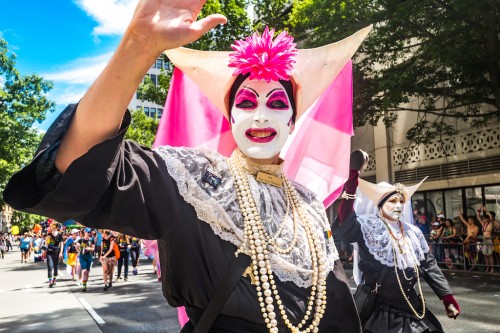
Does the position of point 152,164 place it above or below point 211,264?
above

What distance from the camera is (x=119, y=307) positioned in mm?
9328

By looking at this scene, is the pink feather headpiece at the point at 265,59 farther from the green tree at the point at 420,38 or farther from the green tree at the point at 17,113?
the green tree at the point at 17,113

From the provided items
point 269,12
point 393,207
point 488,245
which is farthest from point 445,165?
point 393,207

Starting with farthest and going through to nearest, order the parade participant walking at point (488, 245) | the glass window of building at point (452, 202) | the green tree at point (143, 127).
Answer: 1. the green tree at point (143, 127)
2. the glass window of building at point (452, 202)
3. the parade participant walking at point (488, 245)

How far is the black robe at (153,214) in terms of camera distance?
52.8 inches

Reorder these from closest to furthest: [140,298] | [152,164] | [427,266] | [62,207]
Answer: [62,207]
[152,164]
[427,266]
[140,298]

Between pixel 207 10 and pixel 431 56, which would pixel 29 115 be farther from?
pixel 431 56

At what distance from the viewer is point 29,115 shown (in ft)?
87.2

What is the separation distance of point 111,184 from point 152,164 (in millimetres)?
278

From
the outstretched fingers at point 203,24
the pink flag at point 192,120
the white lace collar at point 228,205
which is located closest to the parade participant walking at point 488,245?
the pink flag at point 192,120

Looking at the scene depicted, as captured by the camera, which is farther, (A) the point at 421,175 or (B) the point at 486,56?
(A) the point at 421,175

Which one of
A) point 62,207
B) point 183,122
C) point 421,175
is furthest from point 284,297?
point 421,175

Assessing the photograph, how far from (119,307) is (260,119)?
8253 mm

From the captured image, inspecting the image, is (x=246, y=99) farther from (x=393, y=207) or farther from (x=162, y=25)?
(x=393, y=207)
